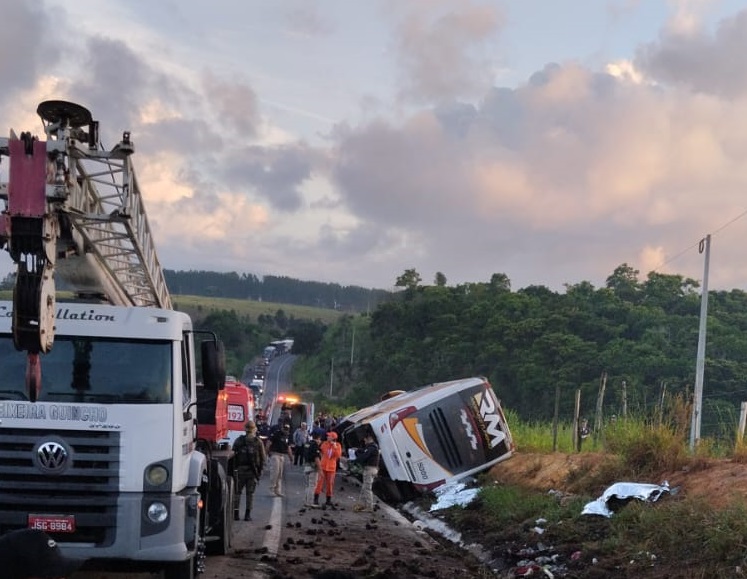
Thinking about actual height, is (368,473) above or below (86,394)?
below

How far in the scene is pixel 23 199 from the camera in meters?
7.22

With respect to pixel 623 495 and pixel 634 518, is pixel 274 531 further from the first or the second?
pixel 634 518

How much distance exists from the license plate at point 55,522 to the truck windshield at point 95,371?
100cm

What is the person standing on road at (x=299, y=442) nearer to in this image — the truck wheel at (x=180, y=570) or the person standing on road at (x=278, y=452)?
the person standing on road at (x=278, y=452)

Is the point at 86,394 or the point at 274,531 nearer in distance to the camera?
the point at 86,394

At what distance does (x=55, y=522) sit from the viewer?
804 cm

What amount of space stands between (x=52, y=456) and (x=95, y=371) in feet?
2.76

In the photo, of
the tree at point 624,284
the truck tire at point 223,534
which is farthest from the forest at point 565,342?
the truck tire at point 223,534

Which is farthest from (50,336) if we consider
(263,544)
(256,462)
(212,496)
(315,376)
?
(315,376)

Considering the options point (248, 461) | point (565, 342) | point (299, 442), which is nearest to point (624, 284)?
point (565, 342)

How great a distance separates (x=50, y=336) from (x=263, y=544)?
696 centimetres

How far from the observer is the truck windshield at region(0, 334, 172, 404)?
8320 millimetres

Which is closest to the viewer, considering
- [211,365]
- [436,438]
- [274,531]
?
[211,365]

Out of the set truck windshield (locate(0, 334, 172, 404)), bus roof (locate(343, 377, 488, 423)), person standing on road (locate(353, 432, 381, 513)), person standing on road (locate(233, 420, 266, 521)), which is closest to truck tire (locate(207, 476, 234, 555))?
truck windshield (locate(0, 334, 172, 404))
